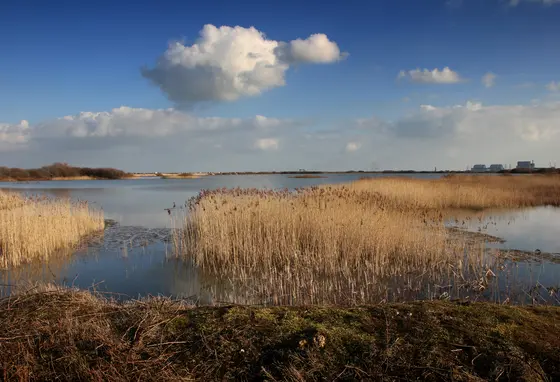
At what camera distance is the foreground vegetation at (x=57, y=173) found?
63719mm

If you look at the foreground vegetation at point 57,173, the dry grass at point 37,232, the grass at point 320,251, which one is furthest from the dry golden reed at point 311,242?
the foreground vegetation at point 57,173

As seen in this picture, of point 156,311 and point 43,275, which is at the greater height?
point 156,311

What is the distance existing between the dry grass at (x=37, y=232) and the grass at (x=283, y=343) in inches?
286

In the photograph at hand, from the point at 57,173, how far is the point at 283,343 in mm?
81797

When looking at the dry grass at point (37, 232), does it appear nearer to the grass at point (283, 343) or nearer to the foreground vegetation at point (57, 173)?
the grass at point (283, 343)

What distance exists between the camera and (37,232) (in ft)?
33.5

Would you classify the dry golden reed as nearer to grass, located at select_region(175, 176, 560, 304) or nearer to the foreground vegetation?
grass, located at select_region(175, 176, 560, 304)

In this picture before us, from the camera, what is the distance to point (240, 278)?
25.3 feet

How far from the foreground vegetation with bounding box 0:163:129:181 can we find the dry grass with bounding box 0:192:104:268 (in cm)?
6287

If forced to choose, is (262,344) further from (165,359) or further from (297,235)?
(297,235)

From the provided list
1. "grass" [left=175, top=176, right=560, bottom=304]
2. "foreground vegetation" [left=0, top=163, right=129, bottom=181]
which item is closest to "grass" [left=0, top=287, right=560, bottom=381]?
"grass" [left=175, top=176, right=560, bottom=304]

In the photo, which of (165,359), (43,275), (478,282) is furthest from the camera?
(43,275)

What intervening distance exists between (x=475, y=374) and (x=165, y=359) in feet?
7.27

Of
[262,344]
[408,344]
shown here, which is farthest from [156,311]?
[408,344]
